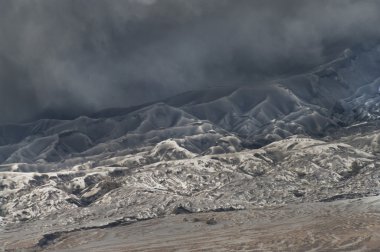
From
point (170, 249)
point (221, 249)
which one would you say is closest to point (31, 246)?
point (170, 249)

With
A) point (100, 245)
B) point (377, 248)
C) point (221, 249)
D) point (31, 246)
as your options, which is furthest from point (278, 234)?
point (31, 246)

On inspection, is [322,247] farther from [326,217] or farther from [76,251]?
[76,251]

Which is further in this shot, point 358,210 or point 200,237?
point 358,210

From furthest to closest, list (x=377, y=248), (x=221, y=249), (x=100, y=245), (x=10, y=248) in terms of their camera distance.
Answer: (x=10, y=248) < (x=100, y=245) < (x=221, y=249) < (x=377, y=248)

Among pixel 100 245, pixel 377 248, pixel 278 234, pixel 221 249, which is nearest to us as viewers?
pixel 377 248

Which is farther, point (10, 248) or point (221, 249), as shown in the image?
point (10, 248)

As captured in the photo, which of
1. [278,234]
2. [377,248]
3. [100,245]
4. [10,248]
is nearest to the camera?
[377,248]

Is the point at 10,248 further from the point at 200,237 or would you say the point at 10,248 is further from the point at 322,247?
the point at 322,247

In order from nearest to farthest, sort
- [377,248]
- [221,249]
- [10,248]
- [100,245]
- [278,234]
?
1. [377,248]
2. [221,249]
3. [278,234]
4. [100,245]
5. [10,248]
